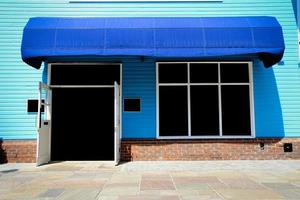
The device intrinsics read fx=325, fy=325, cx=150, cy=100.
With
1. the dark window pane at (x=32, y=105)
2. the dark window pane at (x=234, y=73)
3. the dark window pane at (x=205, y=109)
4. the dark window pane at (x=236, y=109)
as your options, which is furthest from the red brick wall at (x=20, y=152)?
the dark window pane at (x=234, y=73)

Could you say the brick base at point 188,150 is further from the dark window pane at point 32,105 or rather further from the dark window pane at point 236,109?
the dark window pane at point 32,105

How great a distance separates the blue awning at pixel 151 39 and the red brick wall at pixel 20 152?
8.82 feet

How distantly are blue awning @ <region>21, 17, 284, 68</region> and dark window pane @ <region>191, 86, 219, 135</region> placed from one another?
5.00 feet

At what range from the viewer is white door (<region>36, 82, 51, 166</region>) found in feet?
32.2

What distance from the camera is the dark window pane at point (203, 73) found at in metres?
11.0

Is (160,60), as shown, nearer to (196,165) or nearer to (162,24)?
(162,24)

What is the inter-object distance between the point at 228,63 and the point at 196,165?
3.75m

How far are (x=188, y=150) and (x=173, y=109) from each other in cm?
145

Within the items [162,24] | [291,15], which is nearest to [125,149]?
[162,24]

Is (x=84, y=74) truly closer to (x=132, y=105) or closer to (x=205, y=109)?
(x=132, y=105)

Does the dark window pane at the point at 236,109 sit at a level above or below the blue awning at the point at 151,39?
below

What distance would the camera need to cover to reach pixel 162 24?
404 inches

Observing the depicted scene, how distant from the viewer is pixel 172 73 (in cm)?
1105

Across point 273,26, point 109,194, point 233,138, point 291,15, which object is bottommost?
point 109,194
